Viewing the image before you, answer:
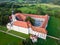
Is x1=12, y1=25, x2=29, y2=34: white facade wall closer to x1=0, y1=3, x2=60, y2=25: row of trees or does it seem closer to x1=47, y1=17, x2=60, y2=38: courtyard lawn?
x1=0, y1=3, x2=60, y2=25: row of trees

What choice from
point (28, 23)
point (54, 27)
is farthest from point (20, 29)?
point (54, 27)

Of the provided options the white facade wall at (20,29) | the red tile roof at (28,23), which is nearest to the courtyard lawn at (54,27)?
the red tile roof at (28,23)

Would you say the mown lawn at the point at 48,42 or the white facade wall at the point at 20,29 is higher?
the white facade wall at the point at 20,29

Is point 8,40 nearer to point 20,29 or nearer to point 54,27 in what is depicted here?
point 20,29

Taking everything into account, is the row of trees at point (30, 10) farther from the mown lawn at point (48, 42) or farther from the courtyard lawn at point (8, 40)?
the mown lawn at point (48, 42)

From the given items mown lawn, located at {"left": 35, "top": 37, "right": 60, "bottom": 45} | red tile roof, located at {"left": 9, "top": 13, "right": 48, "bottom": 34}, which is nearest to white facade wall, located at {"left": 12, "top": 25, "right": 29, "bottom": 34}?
red tile roof, located at {"left": 9, "top": 13, "right": 48, "bottom": 34}

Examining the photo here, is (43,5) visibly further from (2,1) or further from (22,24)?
(2,1)
